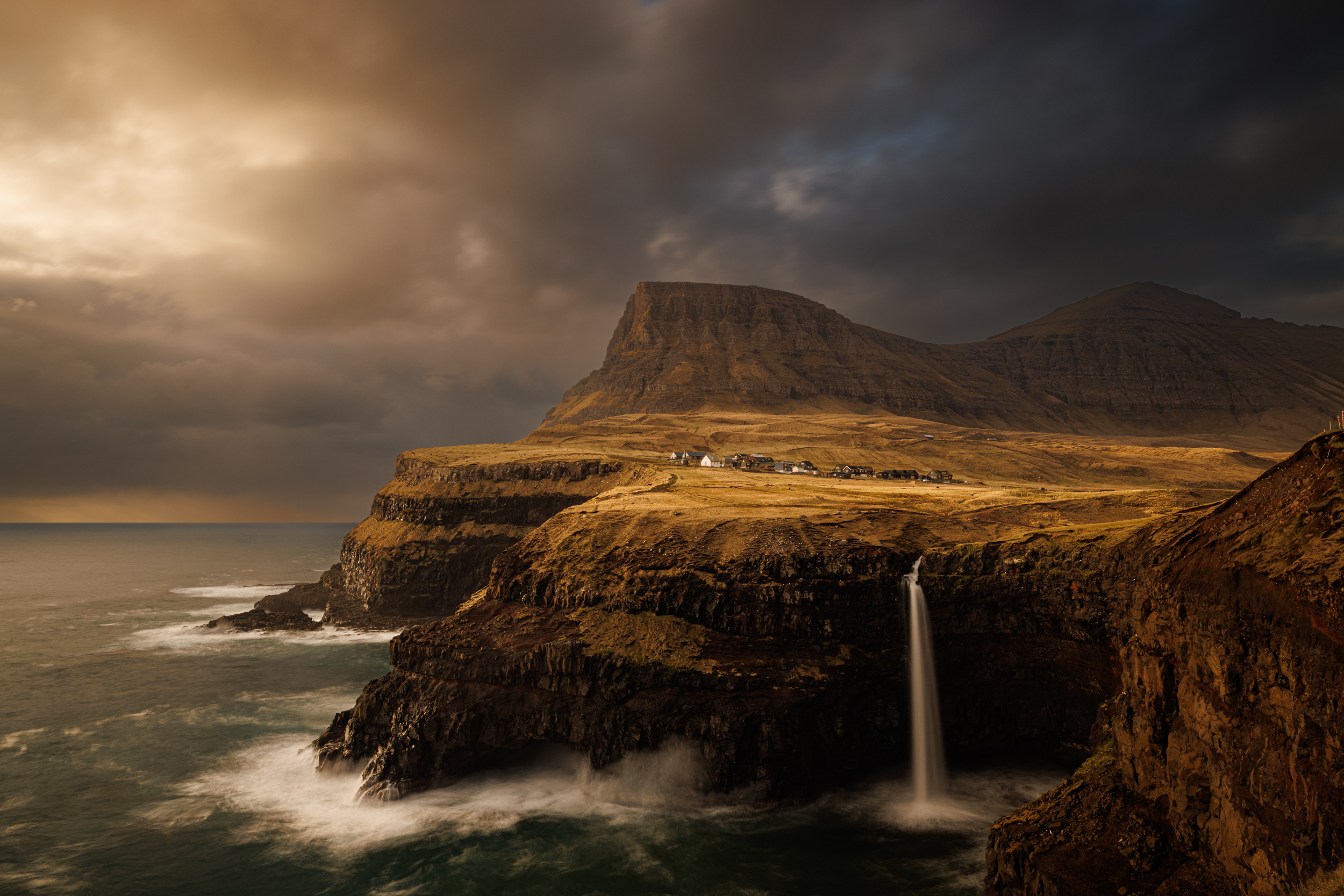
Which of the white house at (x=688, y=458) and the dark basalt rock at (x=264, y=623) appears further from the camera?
the white house at (x=688, y=458)

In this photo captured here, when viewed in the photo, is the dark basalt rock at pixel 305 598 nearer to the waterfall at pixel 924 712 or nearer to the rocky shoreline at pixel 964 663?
the rocky shoreline at pixel 964 663

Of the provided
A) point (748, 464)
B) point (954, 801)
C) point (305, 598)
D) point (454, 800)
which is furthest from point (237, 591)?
point (954, 801)

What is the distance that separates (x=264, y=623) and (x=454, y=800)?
261ft

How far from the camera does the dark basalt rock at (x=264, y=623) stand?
108m

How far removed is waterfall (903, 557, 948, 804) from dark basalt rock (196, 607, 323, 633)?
316 feet

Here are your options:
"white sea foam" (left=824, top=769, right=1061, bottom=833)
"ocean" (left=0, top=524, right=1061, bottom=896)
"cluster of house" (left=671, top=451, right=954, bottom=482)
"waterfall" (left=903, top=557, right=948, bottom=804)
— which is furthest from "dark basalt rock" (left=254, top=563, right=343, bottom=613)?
"waterfall" (left=903, top=557, right=948, bottom=804)

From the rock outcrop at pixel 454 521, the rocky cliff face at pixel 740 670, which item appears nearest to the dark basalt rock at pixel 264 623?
the rock outcrop at pixel 454 521

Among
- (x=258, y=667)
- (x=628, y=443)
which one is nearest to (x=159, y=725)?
(x=258, y=667)

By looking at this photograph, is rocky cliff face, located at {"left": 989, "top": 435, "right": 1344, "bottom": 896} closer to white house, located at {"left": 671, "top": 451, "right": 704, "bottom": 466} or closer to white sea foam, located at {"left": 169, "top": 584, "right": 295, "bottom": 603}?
white house, located at {"left": 671, "top": 451, "right": 704, "bottom": 466}

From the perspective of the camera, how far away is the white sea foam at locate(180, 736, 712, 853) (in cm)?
4500

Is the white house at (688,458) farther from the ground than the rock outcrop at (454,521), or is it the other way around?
the white house at (688,458)

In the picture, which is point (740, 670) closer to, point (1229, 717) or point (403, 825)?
point (403, 825)

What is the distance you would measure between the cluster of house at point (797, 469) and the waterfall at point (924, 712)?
2641 inches

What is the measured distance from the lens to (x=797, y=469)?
143250 millimetres
